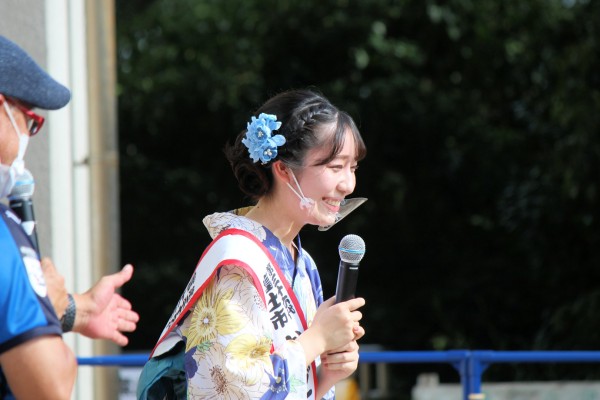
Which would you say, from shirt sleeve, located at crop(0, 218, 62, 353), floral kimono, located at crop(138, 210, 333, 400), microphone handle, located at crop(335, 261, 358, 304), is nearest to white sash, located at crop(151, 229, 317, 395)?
floral kimono, located at crop(138, 210, 333, 400)

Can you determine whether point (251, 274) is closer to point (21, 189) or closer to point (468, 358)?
point (21, 189)

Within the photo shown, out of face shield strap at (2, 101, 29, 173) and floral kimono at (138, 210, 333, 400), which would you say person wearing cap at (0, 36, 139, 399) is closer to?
face shield strap at (2, 101, 29, 173)

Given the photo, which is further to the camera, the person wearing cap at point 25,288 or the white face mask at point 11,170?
the white face mask at point 11,170

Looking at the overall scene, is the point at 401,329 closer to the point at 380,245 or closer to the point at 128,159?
the point at 380,245

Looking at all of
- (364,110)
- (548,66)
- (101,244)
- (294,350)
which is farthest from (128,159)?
(294,350)

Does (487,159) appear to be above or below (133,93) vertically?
below

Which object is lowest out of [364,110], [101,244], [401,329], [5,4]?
[401,329]

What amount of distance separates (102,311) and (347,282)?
2.02 feet

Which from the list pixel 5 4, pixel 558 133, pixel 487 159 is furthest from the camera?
pixel 487 159

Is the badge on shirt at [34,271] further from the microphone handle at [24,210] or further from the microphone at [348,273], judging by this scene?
the microphone at [348,273]

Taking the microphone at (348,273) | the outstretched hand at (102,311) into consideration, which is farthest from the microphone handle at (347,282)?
the outstretched hand at (102,311)

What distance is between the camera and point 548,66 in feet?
35.2

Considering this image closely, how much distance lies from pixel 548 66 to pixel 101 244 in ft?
22.3

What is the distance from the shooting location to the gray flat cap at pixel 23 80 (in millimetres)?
1959
